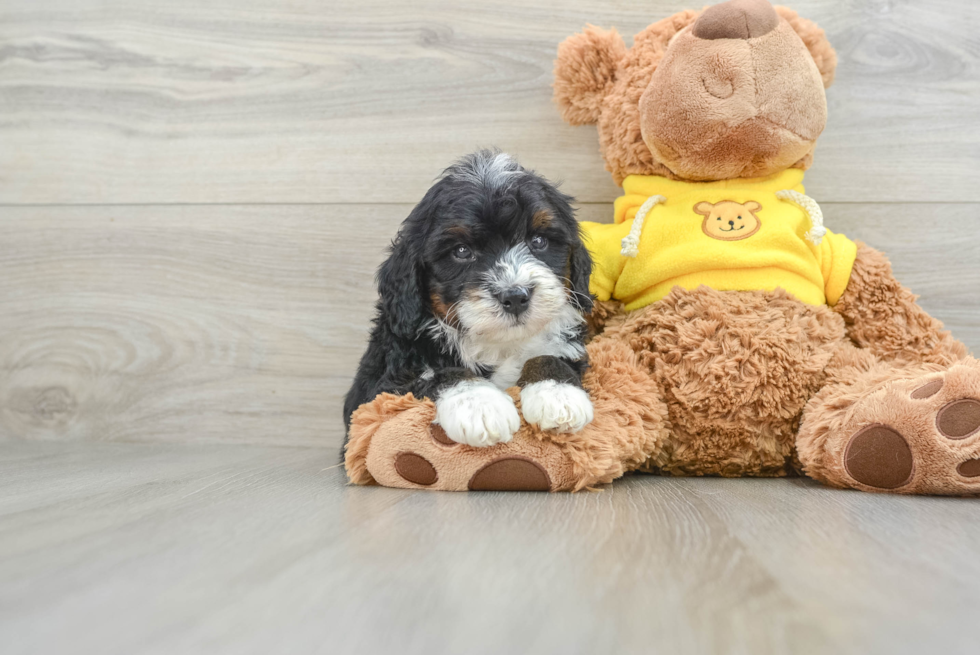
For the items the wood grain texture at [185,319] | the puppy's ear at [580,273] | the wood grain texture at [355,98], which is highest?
the wood grain texture at [355,98]

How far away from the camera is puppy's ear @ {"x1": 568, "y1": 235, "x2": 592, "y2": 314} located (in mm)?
1654

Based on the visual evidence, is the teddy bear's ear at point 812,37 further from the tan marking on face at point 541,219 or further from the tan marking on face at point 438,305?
the tan marking on face at point 438,305

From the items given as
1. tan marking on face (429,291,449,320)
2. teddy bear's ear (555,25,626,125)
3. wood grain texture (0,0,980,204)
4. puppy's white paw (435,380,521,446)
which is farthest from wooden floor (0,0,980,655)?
tan marking on face (429,291,449,320)

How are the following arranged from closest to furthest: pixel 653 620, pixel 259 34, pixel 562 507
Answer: pixel 653 620, pixel 562 507, pixel 259 34

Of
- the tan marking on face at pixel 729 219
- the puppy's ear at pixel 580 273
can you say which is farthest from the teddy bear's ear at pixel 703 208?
the puppy's ear at pixel 580 273

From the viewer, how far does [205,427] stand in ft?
7.88

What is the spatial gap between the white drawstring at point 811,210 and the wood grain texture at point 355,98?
462 mm

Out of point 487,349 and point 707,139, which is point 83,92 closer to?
point 487,349

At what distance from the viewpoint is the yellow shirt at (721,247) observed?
5.57ft

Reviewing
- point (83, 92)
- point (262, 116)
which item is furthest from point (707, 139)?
point (83, 92)

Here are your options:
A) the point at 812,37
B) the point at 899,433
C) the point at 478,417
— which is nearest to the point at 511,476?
the point at 478,417

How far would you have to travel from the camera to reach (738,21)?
5.28 ft

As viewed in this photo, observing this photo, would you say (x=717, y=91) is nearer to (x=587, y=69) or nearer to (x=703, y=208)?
(x=703, y=208)

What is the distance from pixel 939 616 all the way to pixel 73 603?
94 cm
